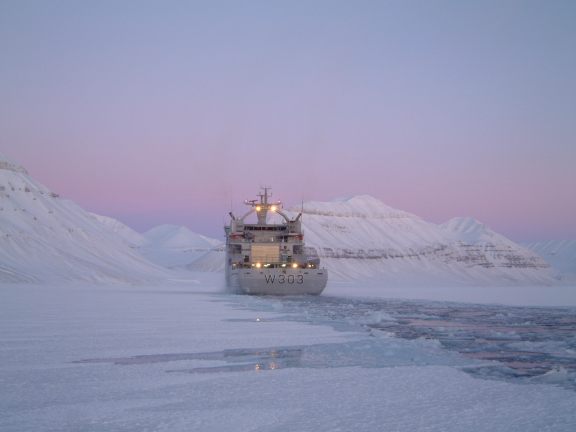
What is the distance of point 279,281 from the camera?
4775 centimetres

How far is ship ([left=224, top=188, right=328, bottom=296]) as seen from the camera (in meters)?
47.7

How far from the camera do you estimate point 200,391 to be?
9461mm

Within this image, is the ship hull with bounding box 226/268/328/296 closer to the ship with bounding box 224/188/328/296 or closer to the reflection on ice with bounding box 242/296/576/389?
the ship with bounding box 224/188/328/296

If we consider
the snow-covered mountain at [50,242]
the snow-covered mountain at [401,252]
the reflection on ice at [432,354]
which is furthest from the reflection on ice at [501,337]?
the snow-covered mountain at [401,252]

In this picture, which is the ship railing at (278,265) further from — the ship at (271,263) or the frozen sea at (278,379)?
the frozen sea at (278,379)

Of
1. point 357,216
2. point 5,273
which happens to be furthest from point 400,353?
point 357,216

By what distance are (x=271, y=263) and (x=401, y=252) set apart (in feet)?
395

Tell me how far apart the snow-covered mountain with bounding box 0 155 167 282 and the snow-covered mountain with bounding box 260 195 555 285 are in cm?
5774

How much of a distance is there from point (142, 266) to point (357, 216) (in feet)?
376

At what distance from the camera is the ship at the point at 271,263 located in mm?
47688

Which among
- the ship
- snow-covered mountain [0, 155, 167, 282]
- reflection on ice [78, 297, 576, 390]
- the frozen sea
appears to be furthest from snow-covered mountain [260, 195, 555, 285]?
the frozen sea

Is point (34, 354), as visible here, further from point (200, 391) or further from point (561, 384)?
point (561, 384)

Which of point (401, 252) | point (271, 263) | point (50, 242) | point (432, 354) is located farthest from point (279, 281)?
point (401, 252)

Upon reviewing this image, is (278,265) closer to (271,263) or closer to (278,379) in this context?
(271,263)
